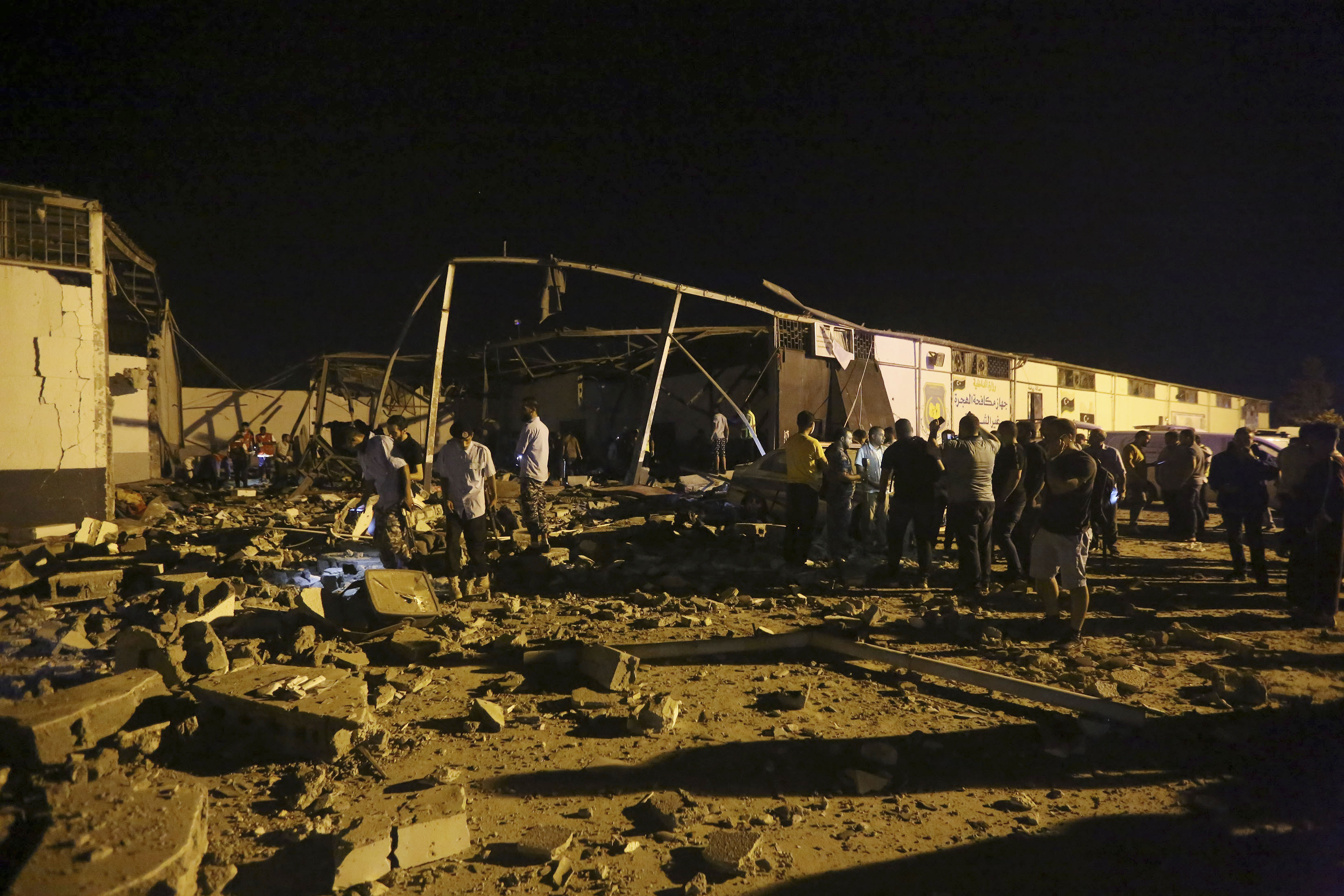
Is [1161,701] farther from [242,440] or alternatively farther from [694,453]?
[242,440]

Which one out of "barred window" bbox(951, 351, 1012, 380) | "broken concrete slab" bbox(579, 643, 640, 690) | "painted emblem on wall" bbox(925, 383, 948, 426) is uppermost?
"barred window" bbox(951, 351, 1012, 380)

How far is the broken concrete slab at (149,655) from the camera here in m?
3.99

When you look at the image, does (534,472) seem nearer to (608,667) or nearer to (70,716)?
(608,667)

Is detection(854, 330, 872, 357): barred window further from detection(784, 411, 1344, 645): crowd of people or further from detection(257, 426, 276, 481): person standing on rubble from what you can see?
detection(257, 426, 276, 481): person standing on rubble

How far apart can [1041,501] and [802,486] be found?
2.66 metres

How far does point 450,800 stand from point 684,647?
2.25 m

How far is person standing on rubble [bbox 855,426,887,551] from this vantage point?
881 cm

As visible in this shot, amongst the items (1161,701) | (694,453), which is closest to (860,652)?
(1161,701)

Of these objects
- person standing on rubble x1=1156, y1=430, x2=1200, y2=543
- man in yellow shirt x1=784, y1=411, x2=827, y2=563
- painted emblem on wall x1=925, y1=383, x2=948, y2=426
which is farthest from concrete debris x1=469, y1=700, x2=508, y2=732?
painted emblem on wall x1=925, y1=383, x2=948, y2=426

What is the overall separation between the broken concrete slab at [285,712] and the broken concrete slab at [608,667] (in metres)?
1.32

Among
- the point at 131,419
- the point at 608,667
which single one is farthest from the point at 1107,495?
the point at 131,419

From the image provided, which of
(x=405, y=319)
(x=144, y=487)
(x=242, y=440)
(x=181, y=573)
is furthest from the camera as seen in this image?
(x=242, y=440)

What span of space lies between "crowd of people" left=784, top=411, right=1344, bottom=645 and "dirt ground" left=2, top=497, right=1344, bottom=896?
0.85 meters

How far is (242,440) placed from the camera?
1647 centimetres
